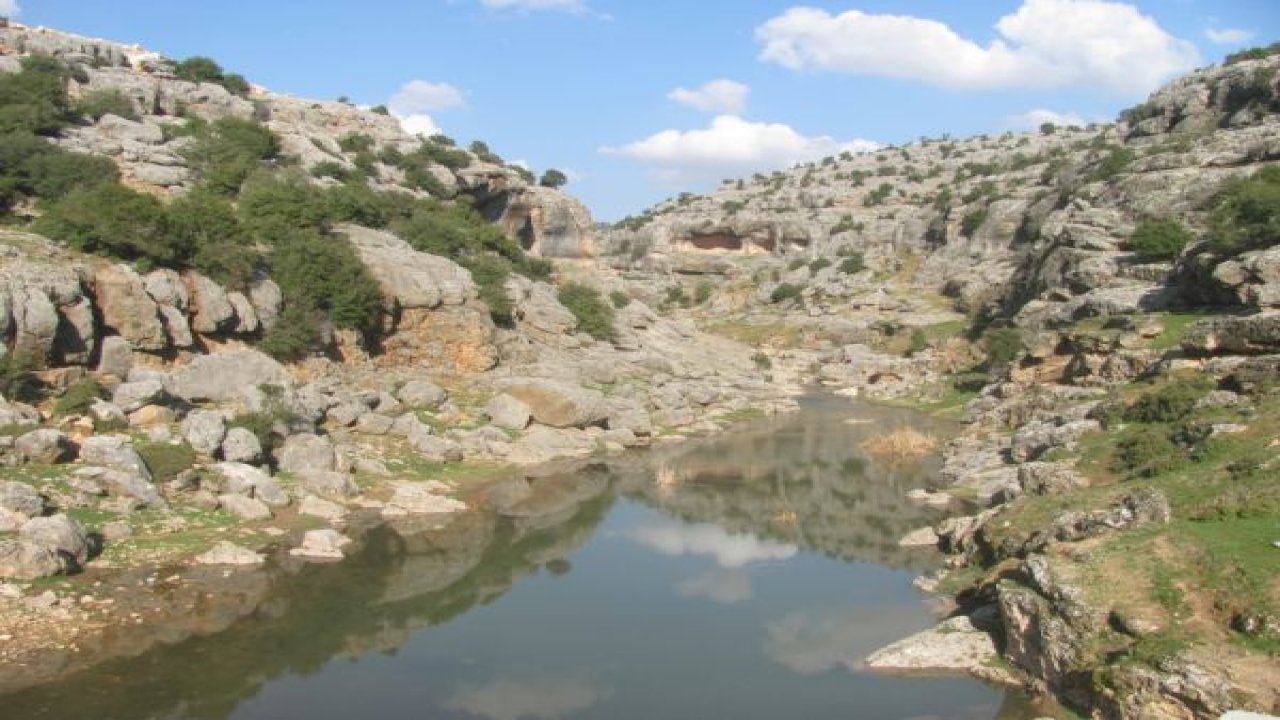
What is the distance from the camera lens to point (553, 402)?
43500 millimetres

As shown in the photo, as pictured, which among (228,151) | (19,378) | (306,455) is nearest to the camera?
(19,378)

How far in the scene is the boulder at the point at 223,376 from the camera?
1282 inches

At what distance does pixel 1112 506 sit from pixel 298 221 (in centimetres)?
3979

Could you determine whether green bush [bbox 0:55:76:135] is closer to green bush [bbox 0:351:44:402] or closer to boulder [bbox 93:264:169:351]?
boulder [bbox 93:264:169:351]

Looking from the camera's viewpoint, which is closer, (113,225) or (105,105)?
(113,225)

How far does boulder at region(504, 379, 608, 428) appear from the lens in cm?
4331

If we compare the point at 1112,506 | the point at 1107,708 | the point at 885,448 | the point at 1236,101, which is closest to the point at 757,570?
the point at 1112,506

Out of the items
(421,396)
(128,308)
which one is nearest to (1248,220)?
(421,396)

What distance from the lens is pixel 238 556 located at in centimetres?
2430

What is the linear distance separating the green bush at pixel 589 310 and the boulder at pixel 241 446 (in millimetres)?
31965

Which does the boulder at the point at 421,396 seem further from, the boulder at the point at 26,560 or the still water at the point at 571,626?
the boulder at the point at 26,560

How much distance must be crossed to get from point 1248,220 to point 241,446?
4435 centimetres

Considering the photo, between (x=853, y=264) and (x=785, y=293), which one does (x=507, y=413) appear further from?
(x=853, y=264)

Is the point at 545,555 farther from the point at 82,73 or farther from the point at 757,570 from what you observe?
the point at 82,73
